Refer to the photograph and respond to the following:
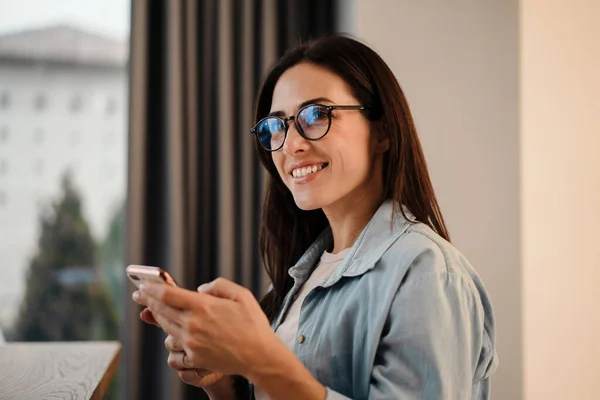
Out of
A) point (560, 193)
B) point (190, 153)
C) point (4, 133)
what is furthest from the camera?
point (4, 133)

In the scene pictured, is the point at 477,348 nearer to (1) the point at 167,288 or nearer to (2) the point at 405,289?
(2) the point at 405,289

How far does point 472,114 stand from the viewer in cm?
→ 195

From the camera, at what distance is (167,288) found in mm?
799

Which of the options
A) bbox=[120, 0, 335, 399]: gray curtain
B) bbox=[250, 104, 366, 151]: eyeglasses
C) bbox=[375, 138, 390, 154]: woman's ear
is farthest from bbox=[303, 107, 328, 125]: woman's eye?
bbox=[120, 0, 335, 399]: gray curtain

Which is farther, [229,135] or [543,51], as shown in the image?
[229,135]

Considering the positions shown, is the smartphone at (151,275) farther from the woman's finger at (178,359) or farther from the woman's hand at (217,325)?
the woman's finger at (178,359)

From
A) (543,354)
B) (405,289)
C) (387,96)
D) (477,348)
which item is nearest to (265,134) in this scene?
(387,96)

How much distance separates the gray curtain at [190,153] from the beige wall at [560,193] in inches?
38.9

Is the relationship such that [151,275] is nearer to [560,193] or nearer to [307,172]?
[307,172]

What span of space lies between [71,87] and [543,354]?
2089mm

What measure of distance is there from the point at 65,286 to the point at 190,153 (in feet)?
2.64

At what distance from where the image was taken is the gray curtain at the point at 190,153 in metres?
2.20

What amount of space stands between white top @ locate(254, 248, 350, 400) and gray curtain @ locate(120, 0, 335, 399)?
100cm

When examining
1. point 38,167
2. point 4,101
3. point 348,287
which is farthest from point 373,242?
point 4,101
